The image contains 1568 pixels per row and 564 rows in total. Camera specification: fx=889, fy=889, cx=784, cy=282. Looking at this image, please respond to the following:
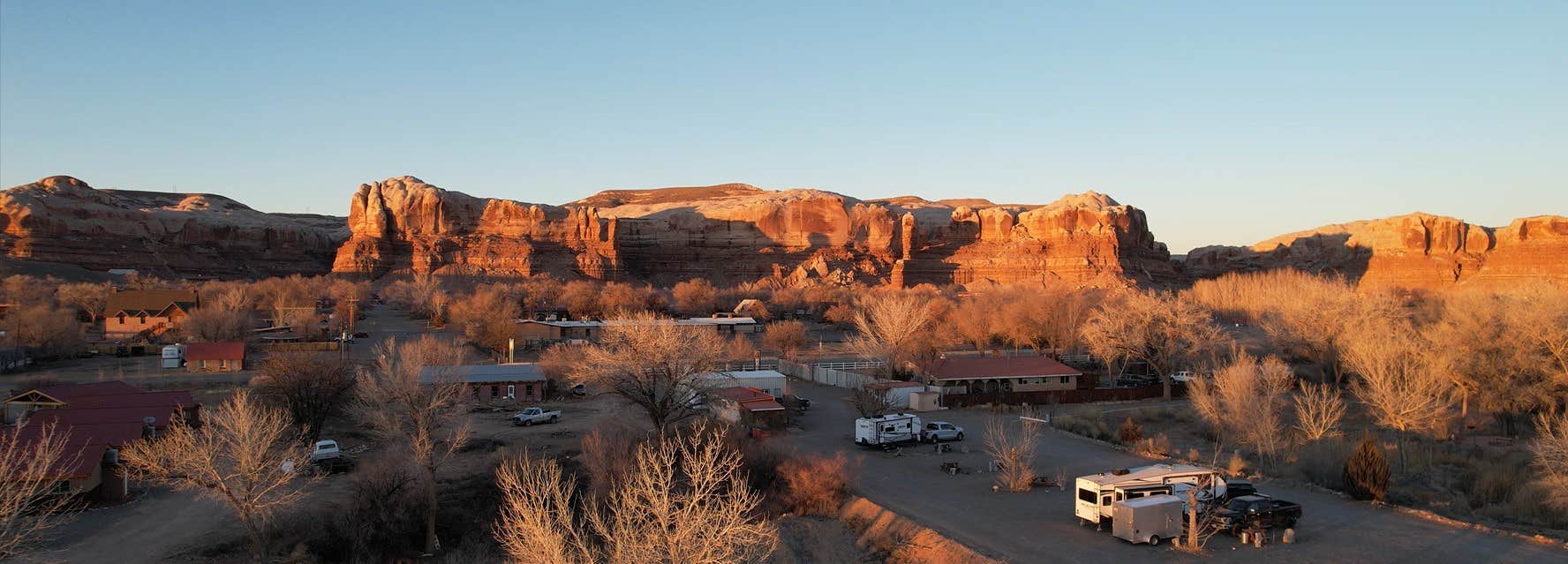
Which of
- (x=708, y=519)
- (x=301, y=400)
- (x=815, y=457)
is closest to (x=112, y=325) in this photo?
(x=301, y=400)

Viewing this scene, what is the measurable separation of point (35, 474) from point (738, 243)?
80113 millimetres

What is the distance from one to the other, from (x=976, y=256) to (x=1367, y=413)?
6831 centimetres

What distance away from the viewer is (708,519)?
27.5ft

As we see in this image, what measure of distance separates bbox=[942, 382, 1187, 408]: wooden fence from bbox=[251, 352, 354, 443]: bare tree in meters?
19.4

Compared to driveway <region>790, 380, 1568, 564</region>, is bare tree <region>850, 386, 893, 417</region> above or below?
above

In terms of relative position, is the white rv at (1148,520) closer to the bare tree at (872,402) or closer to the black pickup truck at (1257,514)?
the black pickup truck at (1257,514)

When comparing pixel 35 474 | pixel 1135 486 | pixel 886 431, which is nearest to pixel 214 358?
pixel 35 474

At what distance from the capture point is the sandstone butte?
82.6 meters

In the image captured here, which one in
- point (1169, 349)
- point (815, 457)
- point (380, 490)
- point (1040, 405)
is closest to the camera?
point (380, 490)

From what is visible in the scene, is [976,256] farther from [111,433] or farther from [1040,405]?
[111,433]

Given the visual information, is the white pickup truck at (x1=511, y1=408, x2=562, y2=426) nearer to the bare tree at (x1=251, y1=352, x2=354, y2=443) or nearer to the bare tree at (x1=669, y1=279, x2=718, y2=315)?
the bare tree at (x1=251, y1=352, x2=354, y2=443)

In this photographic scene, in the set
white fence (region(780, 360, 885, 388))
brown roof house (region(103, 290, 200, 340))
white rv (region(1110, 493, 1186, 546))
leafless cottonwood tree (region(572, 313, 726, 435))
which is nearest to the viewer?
white rv (region(1110, 493, 1186, 546))

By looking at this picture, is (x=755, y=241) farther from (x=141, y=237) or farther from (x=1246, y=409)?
(x=1246, y=409)

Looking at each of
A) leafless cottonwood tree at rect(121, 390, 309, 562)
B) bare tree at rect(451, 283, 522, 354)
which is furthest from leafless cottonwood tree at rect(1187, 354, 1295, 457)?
bare tree at rect(451, 283, 522, 354)
